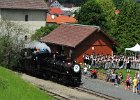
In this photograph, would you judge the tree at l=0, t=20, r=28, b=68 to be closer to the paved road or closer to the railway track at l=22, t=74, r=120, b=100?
the railway track at l=22, t=74, r=120, b=100

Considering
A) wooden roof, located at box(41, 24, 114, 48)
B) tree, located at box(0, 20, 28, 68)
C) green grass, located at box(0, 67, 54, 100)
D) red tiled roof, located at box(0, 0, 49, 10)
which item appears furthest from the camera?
red tiled roof, located at box(0, 0, 49, 10)

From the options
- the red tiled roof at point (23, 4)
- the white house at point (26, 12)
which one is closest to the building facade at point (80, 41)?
the white house at point (26, 12)

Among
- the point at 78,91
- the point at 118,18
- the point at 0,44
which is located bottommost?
the point at 78,91

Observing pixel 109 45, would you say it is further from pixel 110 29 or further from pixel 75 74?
pixel 75 74

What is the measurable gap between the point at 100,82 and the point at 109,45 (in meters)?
15.3

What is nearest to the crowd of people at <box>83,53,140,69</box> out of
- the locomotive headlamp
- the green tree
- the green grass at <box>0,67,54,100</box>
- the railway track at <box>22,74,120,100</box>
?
the railway track at <box>22,74,120,100</box>

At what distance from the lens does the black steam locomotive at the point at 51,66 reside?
3484 cm

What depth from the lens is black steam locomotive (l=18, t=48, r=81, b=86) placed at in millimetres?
34841

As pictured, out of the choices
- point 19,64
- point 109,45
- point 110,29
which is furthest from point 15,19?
point 19,64

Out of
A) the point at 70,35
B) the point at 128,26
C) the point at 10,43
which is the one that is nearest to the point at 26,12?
the point at 128,26

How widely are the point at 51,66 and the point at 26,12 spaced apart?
31.8 meters

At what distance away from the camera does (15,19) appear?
6594 cm

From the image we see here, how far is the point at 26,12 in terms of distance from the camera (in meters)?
67.1

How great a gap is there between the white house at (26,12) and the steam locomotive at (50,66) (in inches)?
931
